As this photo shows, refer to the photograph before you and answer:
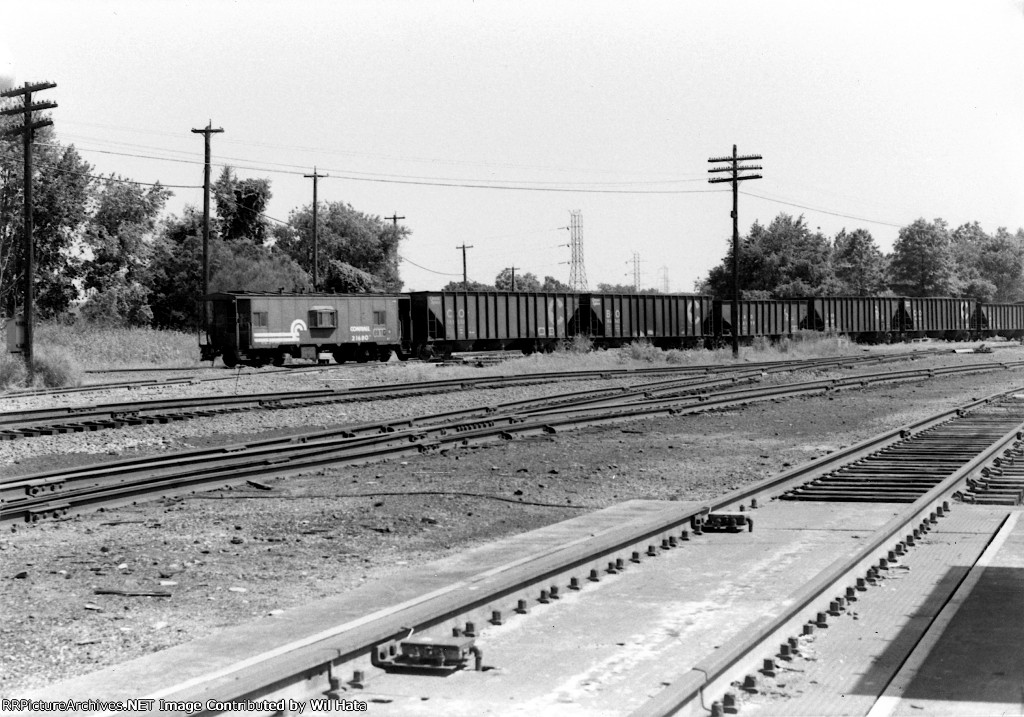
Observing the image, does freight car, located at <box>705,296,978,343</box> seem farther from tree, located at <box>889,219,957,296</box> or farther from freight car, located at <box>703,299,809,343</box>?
tree, located at <box>889,219,957,296</box>

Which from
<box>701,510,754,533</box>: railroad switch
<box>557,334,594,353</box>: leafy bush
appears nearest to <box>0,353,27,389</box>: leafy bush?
<box>557,334,594,353</box>: leafy bush

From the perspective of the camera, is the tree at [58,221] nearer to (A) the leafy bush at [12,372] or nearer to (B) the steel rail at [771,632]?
(A) the leafy bush at [12,372]

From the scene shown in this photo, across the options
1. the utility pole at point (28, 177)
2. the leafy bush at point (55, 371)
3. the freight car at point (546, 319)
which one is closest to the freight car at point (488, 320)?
the freight car at point (546, 319)

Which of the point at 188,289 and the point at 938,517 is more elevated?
the point at 188,289

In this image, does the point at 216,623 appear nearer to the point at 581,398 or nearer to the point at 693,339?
the point at 581,398

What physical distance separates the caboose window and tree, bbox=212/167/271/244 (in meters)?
34.7

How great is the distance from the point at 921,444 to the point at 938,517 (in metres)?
5.88

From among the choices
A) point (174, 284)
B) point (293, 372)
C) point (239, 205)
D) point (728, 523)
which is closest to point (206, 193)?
point (293, 372)

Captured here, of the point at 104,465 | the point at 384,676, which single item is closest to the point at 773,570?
the point at 384,676

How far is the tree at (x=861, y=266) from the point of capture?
341ft

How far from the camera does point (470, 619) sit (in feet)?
19.7

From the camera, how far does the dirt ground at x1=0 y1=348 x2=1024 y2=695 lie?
21.2ft

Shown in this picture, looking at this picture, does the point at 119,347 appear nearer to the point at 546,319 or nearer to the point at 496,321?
the point at 496,321

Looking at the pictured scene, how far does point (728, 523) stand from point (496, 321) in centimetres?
3671
